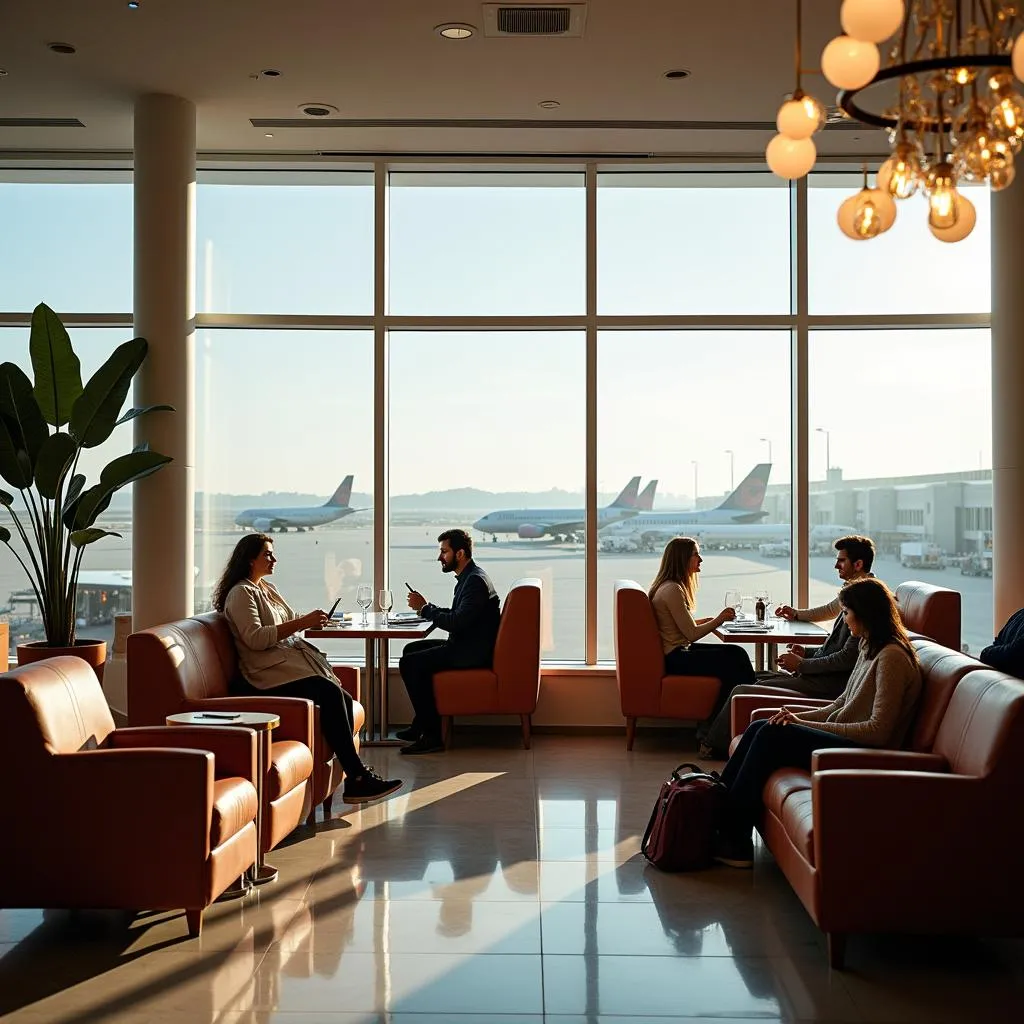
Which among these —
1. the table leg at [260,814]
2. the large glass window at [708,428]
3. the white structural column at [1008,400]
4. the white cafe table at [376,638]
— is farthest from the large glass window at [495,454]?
the table leg at [260,814]

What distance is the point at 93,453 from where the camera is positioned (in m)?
8.11

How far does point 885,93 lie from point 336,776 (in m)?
5.12

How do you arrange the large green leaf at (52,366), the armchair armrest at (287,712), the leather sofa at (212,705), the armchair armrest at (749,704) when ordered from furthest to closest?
the large green leaf at (52,366) → the armchair armrest at (749,704) → the armchair armrest at (287,712) → the leather sofa at (212,705)

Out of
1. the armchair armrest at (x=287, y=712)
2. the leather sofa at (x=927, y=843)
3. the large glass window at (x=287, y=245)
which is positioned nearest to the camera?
the leather sofa at (x=927, y=843)

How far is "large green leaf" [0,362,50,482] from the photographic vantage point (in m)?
6.61

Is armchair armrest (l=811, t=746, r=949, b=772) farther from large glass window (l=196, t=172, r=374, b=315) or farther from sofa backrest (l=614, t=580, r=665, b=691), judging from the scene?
large glass window (l=196, t=172, r=374, b=315)

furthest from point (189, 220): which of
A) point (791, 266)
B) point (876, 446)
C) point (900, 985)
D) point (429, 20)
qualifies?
point (900, 985)

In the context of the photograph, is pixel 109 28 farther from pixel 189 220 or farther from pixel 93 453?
pixel 93 453

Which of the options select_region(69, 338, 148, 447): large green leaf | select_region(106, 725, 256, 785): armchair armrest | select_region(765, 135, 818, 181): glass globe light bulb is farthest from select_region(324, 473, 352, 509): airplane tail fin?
select_region(765, 135, 818, 181): glass globe light bulb

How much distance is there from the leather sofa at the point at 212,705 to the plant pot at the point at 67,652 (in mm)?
1338

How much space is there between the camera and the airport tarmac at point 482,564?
8.20 metres

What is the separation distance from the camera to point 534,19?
5.86 m

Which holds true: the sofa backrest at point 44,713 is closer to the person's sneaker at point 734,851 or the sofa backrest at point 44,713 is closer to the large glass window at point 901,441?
the person's sneaker at point 734,851

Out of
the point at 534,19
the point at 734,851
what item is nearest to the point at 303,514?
the point at 534,19
